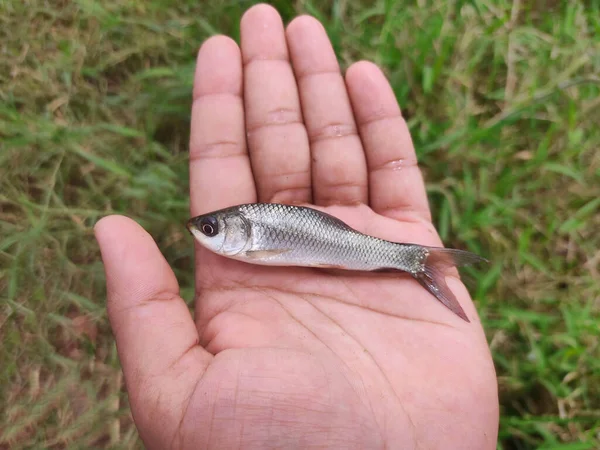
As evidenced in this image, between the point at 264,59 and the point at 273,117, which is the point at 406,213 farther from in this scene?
the point at 264,59

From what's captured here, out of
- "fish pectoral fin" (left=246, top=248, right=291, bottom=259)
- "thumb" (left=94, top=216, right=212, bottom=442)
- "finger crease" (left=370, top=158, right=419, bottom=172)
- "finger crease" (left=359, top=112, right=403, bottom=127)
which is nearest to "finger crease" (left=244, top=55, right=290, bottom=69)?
"finger crease" (left=359, top=112, right=403, bottom=127)

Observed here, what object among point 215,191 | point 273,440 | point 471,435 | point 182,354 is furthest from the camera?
point 215,191

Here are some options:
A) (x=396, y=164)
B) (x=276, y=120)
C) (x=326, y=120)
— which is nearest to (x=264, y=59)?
(x=276, y=120)

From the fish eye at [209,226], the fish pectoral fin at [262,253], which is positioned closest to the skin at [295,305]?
the fish pectoral fin at [262,253]

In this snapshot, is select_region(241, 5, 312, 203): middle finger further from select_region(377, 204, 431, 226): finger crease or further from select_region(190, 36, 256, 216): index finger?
select_region(377, 204, 431, 226): finger crease

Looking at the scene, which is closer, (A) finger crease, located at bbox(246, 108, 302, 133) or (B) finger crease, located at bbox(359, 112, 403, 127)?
(A) finger crease, located at bbox(246, 108, 302, 133)

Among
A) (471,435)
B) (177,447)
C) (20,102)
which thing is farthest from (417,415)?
(20,102)

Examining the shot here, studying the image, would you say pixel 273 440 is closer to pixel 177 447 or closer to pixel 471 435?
pixel 177 447

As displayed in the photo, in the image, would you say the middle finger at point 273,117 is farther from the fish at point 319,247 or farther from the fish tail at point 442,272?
the fish tail at point 442,272
